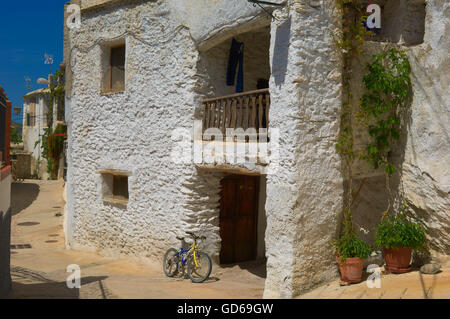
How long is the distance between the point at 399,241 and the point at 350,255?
76 cm

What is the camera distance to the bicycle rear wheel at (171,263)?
825cm

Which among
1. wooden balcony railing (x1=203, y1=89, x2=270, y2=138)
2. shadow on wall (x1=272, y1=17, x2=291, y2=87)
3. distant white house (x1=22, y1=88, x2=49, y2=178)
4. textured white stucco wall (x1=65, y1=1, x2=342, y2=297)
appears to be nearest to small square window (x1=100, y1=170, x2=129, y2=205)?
textured white stucco wall (x1=65, y1=1, x2=342, y2=297)

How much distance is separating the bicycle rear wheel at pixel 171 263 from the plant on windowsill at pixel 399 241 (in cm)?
399

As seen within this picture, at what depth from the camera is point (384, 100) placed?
6.94 metres

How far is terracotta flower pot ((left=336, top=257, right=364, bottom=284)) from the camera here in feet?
20.4

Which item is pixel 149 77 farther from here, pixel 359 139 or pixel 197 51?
pixel 359 139

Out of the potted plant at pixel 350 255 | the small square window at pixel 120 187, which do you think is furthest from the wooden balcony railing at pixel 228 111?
the small square window at pixel 120 187

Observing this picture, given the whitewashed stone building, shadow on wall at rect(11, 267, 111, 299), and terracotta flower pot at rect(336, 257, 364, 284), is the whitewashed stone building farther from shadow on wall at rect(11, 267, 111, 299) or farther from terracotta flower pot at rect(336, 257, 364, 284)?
shadow on wall at rect(11, 267, 111, 299)

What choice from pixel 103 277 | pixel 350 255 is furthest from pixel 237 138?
pixel 103 277

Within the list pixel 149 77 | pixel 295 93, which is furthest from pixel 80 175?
pixel 295 93

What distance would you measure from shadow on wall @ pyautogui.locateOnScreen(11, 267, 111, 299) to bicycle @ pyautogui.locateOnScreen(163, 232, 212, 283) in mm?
1491

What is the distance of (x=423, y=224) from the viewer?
663 centimetres

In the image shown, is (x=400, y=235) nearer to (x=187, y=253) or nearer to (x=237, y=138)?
(x=237, y=138)

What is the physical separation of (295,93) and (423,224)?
10.0ft
